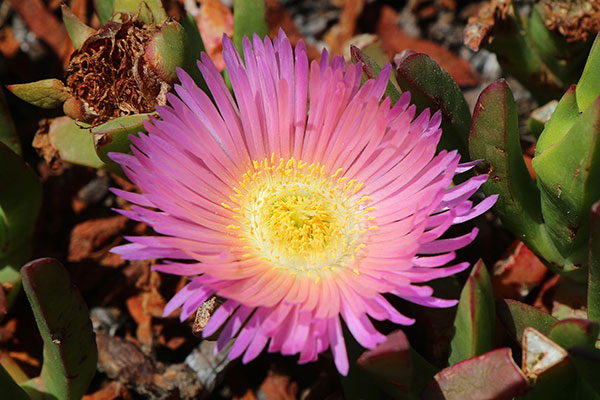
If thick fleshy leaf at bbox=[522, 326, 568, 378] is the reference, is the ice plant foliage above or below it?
above

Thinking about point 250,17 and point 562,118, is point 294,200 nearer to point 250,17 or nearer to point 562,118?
point 250,17

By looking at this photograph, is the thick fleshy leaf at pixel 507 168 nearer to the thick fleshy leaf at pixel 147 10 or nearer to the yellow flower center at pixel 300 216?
the yellow flower center at pixel 300 216

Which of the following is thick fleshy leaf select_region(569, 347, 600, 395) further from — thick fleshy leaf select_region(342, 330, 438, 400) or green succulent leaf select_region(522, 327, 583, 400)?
thick fleshy leaf select_region(342, 330, 438, 400)

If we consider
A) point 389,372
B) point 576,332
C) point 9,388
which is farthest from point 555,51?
point 9,388

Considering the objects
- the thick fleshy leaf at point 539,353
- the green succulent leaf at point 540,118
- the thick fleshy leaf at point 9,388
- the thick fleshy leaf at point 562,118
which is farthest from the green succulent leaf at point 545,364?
the thick fleshy leaf at point 9,388

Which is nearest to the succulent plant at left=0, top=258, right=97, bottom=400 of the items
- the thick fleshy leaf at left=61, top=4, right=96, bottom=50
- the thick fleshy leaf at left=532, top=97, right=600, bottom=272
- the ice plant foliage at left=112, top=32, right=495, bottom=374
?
the ice plant foliage at left=112, top=32, right=495, bottom=374

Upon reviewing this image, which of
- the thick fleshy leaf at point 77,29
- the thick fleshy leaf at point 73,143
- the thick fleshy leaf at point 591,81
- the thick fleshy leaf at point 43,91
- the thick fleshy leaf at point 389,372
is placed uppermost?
the thick fleshy leaf at point 77,29

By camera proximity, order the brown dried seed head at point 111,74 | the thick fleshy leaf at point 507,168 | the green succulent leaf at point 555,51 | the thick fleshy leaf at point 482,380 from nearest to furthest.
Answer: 1. the thick fleshy leaf at point 482,380
2. the thick fleshy leaf at point 507,168
3. the brown dried seed head at point 111,74
4. the green succulent leaf at point 555,51
